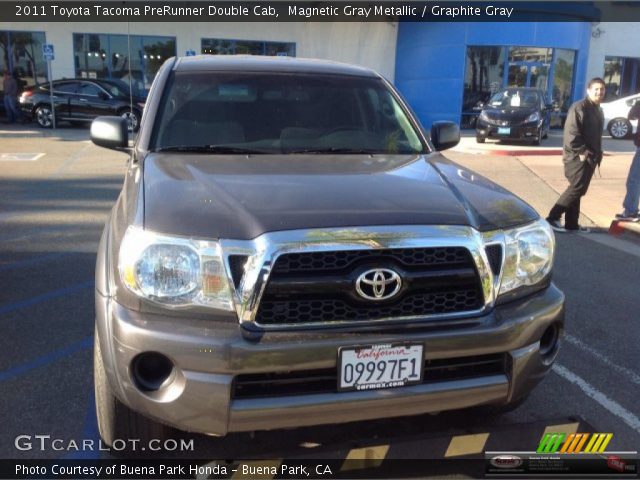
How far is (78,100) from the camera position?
62.0 feet

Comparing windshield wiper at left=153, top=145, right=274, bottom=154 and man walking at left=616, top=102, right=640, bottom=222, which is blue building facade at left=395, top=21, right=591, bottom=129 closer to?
man walking at left=616, top=102, right=640, bottom=222

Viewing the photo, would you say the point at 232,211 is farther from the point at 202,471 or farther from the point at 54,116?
the point at 54,116

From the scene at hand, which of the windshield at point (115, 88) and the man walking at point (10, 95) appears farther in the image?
the man walking at point (10, 95)

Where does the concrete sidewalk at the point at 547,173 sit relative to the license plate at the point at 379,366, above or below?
below

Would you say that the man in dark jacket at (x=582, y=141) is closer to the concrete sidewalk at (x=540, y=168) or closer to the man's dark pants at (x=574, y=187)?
the man's dark pants at (x=574, y=187)

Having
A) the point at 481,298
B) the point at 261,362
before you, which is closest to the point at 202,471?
the point at 261,362

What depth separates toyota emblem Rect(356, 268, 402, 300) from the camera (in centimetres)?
229

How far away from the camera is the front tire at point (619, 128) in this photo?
68.4 ft

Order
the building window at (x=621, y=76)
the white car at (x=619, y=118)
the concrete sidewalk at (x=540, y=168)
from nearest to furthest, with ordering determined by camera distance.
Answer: the concrete sidewalk at (x=540, y=168)
the white car at (x=619, y=118)
the building window at (x=621, y=76)

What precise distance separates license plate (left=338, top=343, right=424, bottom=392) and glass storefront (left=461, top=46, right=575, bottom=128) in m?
21.5

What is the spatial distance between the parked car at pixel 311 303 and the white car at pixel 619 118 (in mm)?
20691

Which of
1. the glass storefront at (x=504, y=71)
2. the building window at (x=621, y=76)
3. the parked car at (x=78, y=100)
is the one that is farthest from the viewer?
the building window at (x=621, y=76)

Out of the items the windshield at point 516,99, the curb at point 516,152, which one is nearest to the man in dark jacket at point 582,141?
the curb at point 516,152

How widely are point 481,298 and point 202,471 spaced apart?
1303 mm
